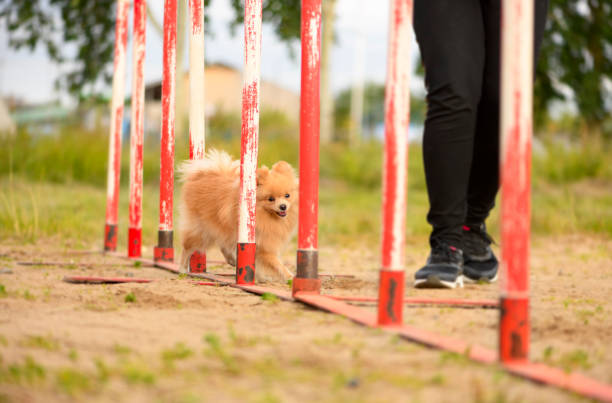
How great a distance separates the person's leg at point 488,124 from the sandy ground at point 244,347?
0.38 meters

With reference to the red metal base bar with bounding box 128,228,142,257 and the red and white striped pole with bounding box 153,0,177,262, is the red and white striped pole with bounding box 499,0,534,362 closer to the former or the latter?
the red and white striped pole with bounding box 153,0,177,262

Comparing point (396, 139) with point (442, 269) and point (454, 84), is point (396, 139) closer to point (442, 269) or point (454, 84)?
point (454, 84)

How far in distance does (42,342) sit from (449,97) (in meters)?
1.69

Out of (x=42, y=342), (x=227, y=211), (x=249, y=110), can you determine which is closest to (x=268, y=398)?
(x=42, y=342)

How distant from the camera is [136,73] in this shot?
15.0 feet

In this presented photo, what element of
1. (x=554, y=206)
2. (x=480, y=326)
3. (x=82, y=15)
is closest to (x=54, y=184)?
(x=82, y=15)

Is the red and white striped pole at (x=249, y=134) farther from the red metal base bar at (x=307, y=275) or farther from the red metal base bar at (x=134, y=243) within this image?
the red metal base bar at (x=134, y=243)

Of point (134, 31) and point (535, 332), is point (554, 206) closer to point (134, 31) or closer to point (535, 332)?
point (134, 31)

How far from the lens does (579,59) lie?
1130 cm

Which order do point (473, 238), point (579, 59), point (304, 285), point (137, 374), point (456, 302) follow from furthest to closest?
point (579, 59) → point (473, 238) → point (304, 285) → point (456, 302) → point (137, 374)

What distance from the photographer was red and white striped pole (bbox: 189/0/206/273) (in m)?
3.63

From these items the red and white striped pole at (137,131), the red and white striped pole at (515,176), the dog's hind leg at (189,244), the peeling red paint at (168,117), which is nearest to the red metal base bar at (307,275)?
the red and white striped pole at (515,176)

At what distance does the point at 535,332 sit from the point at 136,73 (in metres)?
3.23

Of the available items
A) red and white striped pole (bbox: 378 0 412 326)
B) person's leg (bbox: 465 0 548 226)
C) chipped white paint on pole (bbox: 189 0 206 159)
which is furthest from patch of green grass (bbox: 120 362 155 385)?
chipped white paint on pole (bbox: 189 0 206 159)
